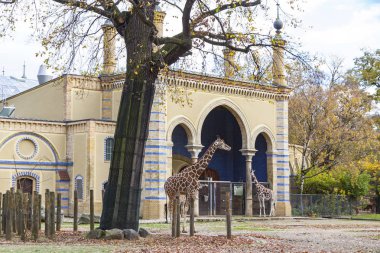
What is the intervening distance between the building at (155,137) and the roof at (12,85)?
9245 mm

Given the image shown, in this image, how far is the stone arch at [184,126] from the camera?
3584 cm

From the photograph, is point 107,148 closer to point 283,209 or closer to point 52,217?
point 283,209

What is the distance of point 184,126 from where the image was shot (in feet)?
122

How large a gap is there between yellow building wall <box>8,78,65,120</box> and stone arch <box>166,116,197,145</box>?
6.18 metres

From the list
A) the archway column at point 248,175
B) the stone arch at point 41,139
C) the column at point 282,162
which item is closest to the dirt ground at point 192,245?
the stone arch at point 41,139

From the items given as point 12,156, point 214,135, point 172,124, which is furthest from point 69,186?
point 214,135

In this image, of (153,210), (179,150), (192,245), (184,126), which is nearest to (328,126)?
(179,150)

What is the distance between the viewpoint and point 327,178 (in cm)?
4638

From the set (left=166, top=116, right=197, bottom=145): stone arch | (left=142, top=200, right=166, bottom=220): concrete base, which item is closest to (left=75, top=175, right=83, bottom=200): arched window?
(left=142, top=200, right=166, bottom=220): concrete base

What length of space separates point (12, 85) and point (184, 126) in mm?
22511

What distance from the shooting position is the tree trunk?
1911 centimetres

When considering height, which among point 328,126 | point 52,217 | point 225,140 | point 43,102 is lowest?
point 52,217

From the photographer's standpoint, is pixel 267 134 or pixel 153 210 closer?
pixel 153 210

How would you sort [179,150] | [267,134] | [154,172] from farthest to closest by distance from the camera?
[267,134] → [179,150] → [154,172]
